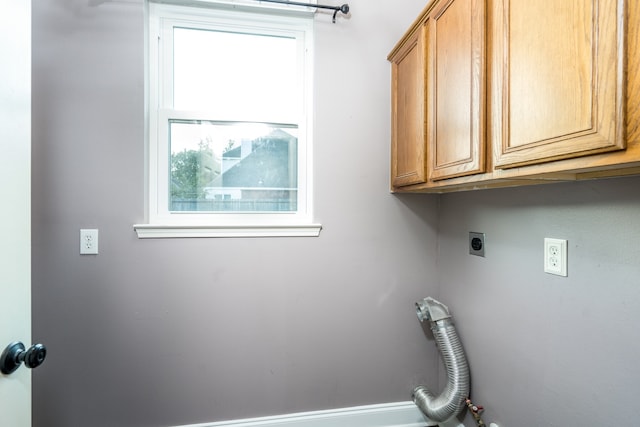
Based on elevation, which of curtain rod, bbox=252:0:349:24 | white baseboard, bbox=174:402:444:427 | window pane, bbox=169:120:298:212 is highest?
curtain rod, bbox=252:0:349:24

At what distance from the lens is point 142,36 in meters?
1.35

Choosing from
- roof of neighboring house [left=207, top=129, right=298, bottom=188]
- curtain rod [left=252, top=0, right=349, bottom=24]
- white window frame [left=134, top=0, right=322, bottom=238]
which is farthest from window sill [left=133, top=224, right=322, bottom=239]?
curtain rod [left=252, top=0, right=349, bottom=24]

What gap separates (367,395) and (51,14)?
2490 millimetres

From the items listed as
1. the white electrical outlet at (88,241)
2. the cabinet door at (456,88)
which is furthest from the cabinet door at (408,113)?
the white electrical outlet at (88,241)

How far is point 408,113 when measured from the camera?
1.34m

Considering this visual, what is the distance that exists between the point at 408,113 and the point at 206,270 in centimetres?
128

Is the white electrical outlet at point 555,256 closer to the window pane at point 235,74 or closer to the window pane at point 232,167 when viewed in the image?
the window pane at point 232,167

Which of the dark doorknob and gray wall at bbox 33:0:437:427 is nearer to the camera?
the dark doorknob

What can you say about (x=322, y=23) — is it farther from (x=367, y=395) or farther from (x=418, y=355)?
(x=367, y=395)

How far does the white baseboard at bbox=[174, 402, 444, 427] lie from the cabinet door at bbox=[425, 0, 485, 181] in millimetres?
1323

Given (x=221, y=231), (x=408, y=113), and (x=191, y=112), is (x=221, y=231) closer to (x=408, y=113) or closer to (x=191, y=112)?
(x=191, y=112)

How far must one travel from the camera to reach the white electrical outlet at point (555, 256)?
91 centimetres

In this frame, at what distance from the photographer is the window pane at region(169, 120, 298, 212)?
58.0 inches

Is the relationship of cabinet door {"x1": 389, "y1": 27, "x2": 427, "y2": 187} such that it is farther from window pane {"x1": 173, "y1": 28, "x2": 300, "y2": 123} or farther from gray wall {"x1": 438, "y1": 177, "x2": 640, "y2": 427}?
window pane {"x1": 173, "y1": 28, "x2": 300, "y2": 123}
